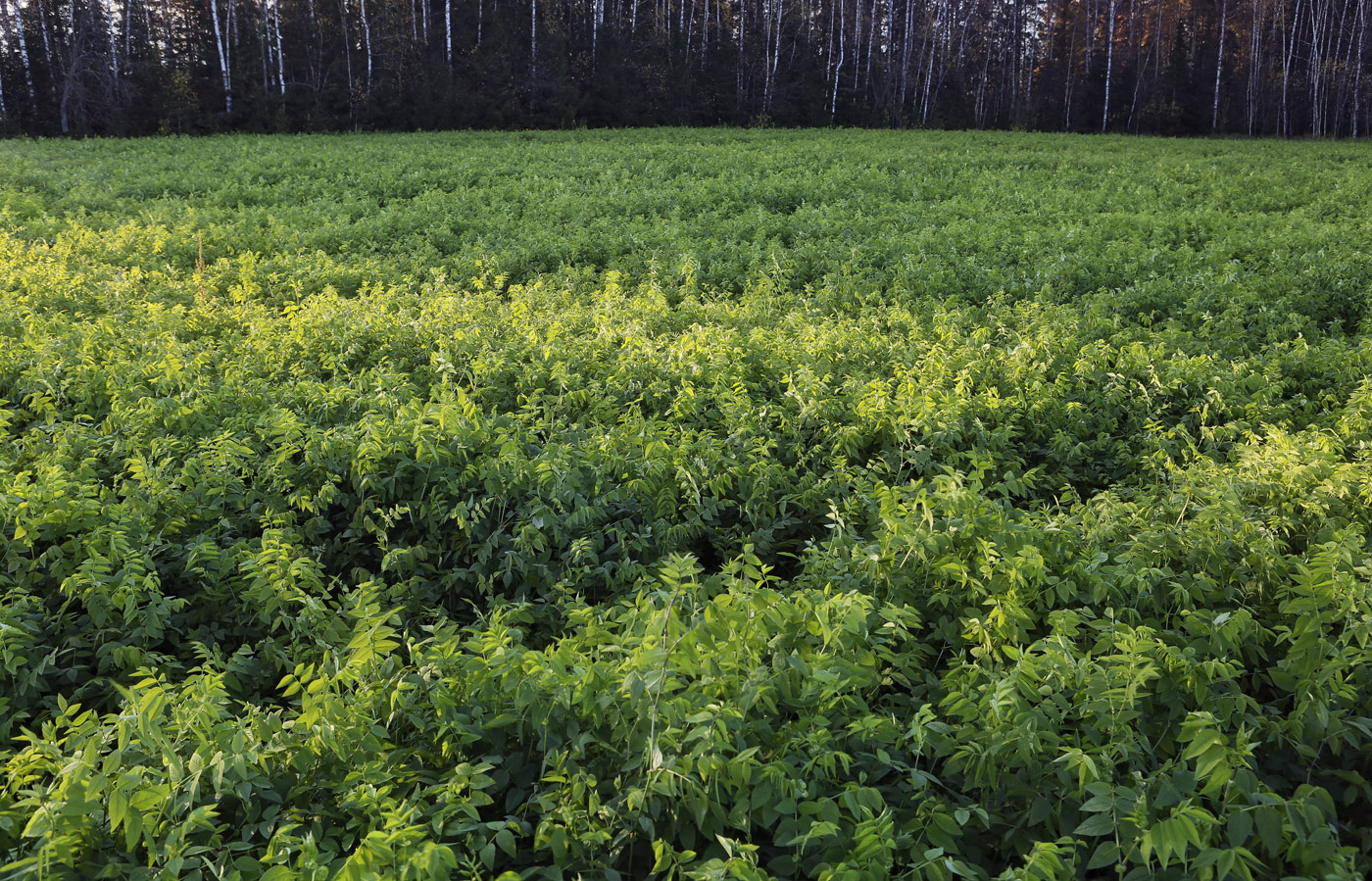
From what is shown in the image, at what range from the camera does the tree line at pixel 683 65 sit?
30.3m

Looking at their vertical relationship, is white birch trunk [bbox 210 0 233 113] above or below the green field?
above

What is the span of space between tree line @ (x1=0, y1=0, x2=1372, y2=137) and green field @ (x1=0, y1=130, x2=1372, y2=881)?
25.7 m

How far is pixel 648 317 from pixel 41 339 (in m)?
4.63

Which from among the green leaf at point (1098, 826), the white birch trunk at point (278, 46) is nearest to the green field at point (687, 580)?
the green leaf at point (1098, 826)

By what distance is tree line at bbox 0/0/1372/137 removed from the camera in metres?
30.3

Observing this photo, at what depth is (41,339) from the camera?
6062 millimetres

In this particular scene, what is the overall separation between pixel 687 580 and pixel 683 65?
35.8 meters

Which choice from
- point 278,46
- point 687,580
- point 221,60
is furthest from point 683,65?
point 687,580

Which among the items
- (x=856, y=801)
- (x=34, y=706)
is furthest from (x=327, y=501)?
Answer: (x=856, y=801)

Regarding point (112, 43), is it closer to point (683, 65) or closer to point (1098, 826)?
point (683, 65)

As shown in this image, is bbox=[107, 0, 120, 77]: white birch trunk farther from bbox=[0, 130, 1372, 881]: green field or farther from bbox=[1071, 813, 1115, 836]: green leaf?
bbox=[1071, 813, 1115, 836]: green leaf

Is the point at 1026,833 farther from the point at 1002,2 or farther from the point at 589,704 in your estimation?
the point at 1002,2

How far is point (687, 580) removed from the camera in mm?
4027

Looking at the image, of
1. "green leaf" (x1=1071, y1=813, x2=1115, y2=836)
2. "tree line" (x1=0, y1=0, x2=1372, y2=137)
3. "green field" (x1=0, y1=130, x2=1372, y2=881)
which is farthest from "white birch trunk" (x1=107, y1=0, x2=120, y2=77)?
"green leaf" (x1=1071, y1=813, x2=1115, y2=836)
